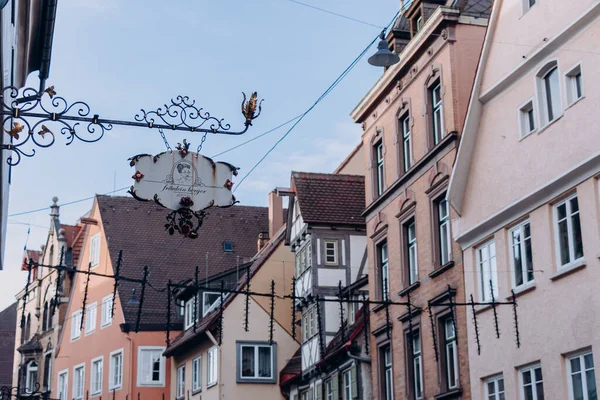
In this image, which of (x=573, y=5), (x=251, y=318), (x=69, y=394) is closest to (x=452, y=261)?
(x=573, y=5)

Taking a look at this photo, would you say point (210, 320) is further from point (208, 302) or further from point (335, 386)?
point (335, 386)

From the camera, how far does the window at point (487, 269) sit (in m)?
23.5

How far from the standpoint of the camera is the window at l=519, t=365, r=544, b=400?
21234 mm

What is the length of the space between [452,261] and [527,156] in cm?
401

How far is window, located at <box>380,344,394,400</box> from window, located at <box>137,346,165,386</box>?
19.0m

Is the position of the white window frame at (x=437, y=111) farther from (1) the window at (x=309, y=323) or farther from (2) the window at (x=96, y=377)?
(2) the window at (x=96, y=377)

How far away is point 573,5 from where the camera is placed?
20.9 metres

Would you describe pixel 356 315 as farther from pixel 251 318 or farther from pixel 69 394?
pixel 69 394

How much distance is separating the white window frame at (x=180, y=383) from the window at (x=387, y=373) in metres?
16.9

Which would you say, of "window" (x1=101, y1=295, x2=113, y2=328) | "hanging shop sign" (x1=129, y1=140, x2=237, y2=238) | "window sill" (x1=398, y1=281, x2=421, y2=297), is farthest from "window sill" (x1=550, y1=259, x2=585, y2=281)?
"window" (x1=101, y1=295, x2=113, y2=328)

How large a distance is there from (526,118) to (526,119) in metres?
0.03

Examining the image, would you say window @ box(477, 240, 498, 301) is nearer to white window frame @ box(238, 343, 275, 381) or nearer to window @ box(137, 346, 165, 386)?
white window frame @ box(238, 343, 275, 381)

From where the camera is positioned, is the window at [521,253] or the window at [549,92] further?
the window at [521,253]

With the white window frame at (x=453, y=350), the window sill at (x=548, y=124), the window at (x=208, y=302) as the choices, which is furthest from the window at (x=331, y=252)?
the window sill at (x=548, y=124)
